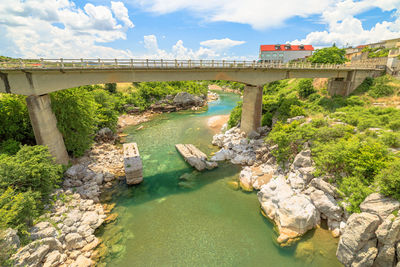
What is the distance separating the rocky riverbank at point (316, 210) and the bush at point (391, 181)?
1.37ft

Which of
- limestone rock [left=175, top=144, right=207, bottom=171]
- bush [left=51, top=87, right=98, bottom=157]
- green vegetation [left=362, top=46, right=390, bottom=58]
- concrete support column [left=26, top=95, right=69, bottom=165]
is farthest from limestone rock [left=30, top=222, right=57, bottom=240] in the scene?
green vegetation [left=362, top=46, right=390, bottom=58]

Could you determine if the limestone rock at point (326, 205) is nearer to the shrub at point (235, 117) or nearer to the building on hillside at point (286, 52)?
the shrub at point (235, 117)

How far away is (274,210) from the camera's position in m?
15.6

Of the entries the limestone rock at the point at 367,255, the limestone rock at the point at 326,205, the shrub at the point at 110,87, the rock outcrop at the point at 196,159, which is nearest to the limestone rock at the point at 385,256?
the limestone rock at the point at 367,255

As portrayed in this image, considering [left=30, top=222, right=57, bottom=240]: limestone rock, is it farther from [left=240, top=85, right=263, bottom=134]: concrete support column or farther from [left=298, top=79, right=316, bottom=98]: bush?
[left=298, top=79, right=316, bottom=98]: bush

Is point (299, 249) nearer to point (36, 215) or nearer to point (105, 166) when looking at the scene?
point (36, 215)

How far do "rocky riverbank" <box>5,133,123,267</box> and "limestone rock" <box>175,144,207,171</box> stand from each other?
25.6 feet

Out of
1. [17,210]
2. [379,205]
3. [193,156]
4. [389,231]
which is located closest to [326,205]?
[379,205]

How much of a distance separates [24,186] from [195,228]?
42.2 feet

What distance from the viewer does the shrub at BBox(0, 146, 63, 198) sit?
13.1 metres

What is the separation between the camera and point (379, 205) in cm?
1155

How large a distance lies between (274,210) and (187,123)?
27365mm

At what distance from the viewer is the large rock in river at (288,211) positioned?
13.8m

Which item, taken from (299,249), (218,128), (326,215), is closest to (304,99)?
(218,128)
